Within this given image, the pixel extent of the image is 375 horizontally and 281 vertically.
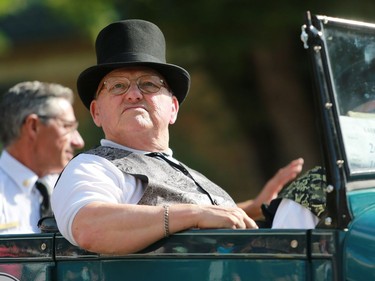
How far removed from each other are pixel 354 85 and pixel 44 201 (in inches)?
101

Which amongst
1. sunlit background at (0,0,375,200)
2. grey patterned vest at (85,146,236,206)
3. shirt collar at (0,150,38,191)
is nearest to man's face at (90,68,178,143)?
grey patterned vest at (85,146,236,206)

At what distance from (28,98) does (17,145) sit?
→ 0.98 ft

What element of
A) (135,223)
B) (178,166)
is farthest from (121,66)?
(135,223)

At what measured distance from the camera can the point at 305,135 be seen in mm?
11953

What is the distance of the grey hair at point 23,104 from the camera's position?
19.3ft

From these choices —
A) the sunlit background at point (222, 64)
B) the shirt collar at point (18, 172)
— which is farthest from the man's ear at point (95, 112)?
the sunlit background at point (222, 64)

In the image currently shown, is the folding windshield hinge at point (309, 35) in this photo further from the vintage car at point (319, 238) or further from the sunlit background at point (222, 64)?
the sunlit background at point (222, 64)

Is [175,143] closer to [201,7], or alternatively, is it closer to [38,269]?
[201,7]

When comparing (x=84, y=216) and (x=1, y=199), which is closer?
(x=84, y=216)

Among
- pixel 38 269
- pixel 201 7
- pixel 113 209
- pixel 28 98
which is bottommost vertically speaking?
pixel 38 269

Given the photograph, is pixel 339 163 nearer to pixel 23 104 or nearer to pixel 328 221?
pixel 328 221

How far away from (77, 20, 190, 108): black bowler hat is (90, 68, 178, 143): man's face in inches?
1.7

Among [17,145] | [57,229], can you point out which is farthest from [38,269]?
[17,145]

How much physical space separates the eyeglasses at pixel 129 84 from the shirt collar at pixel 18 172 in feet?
5.68
